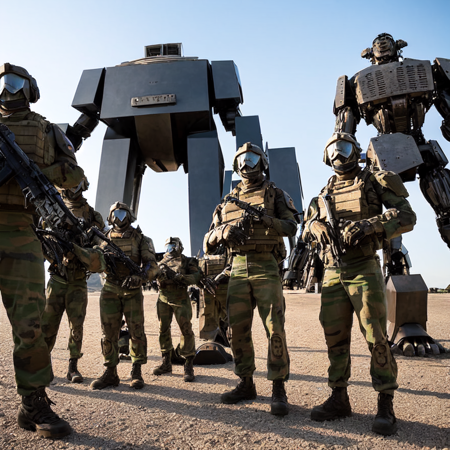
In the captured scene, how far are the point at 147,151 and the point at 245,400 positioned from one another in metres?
6.17

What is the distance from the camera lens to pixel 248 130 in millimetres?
7574

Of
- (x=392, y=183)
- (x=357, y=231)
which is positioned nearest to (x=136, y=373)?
(x=357, y=231)

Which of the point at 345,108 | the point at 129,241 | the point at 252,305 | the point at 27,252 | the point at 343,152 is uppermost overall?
the point at 345,108

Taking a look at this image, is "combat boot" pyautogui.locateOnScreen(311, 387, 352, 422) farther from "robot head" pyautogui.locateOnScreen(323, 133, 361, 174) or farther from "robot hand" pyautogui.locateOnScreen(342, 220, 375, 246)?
"robot head" pyautogui.locateOnScreen(323, 133, 361, 174)

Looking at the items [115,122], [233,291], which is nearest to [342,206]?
[233,291]

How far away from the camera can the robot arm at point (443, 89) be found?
5.27 meters

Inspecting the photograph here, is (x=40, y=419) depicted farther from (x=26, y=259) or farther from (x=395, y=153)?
(x=395, y=153)

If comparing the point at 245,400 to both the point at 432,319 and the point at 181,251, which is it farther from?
the point at 432,319

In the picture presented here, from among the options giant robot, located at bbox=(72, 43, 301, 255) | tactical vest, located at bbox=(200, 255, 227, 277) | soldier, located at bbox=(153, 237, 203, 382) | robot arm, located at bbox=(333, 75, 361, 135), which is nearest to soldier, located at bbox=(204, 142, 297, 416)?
soldier, located at bbox=(153, 237, 203, 382)

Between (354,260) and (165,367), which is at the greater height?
(354,260)

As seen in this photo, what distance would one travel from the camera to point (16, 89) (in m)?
2.83

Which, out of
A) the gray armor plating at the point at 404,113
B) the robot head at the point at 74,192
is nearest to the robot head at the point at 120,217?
the robot head at the point at 74,192

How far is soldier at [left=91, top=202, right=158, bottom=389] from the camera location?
3863 millimetres

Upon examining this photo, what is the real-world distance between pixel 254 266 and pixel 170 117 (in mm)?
5094
